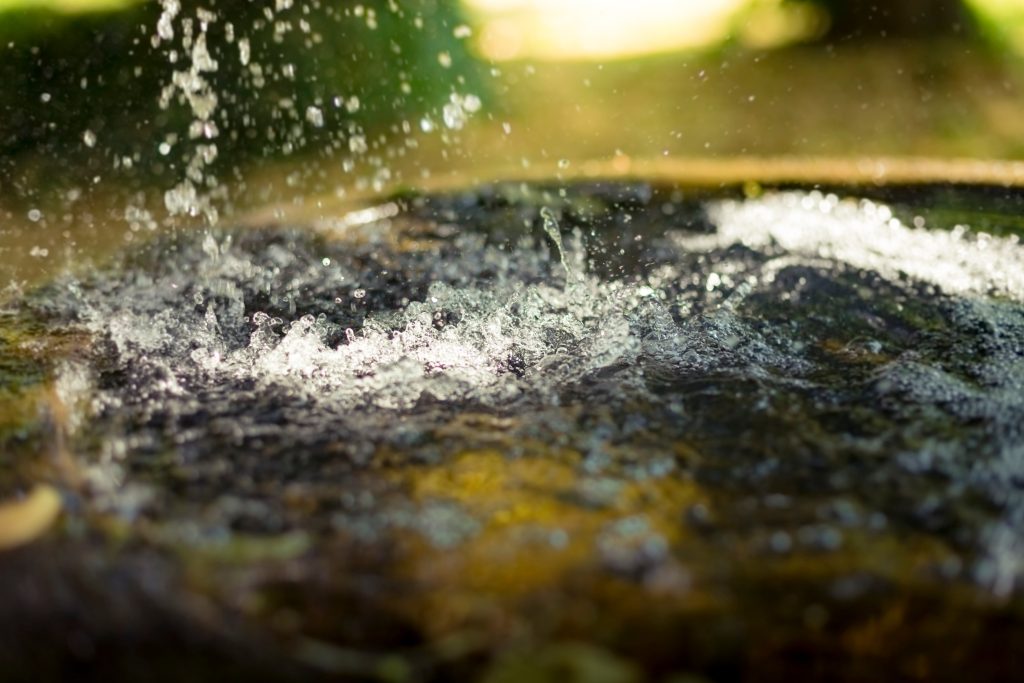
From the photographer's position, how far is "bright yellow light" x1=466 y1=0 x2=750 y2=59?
20.2ft

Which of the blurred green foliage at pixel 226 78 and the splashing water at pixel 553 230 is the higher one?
the blurred green foliage at pixel 226 78

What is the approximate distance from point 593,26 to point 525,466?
16.7 ft

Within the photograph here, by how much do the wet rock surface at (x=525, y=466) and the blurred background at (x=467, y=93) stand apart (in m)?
1.78

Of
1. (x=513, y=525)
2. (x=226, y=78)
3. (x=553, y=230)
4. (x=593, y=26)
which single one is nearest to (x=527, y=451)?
(x=513, y=525)

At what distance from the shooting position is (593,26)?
20.6ft

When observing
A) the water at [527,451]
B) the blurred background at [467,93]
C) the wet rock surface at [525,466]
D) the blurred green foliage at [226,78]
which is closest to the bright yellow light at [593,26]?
the blurred background at [467,93]

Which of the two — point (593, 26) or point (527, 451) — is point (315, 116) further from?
point (527, 451)

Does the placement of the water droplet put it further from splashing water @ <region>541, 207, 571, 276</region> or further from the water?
splashing water @ <region>541, 207, 571, 276</region>

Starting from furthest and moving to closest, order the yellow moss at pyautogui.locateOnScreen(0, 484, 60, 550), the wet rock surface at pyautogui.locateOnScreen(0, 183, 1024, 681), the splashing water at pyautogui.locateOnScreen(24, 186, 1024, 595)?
the splashing water at pyautogui.locateOnScreen(24, 186, 1024, 595) → the yellow moss at pyautogui.locateOnScreen(0, 484, 60, 550) → the wet rock surface at pyautogui.locateOnScreen(0, 183, 1024, 681)

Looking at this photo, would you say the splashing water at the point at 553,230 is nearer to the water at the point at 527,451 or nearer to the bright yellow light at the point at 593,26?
the water at the point at 527,451

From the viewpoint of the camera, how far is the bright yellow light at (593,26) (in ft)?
20.2

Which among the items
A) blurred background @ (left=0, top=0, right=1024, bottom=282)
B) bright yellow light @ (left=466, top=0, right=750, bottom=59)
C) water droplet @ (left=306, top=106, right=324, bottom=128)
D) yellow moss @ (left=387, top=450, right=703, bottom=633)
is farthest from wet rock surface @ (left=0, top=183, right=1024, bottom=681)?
bright yellow light @ (left=466, top=0, right=750, bottom=59)

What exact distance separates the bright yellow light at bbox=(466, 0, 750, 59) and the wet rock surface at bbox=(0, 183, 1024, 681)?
2.96 metres

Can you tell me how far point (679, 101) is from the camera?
595 cm
